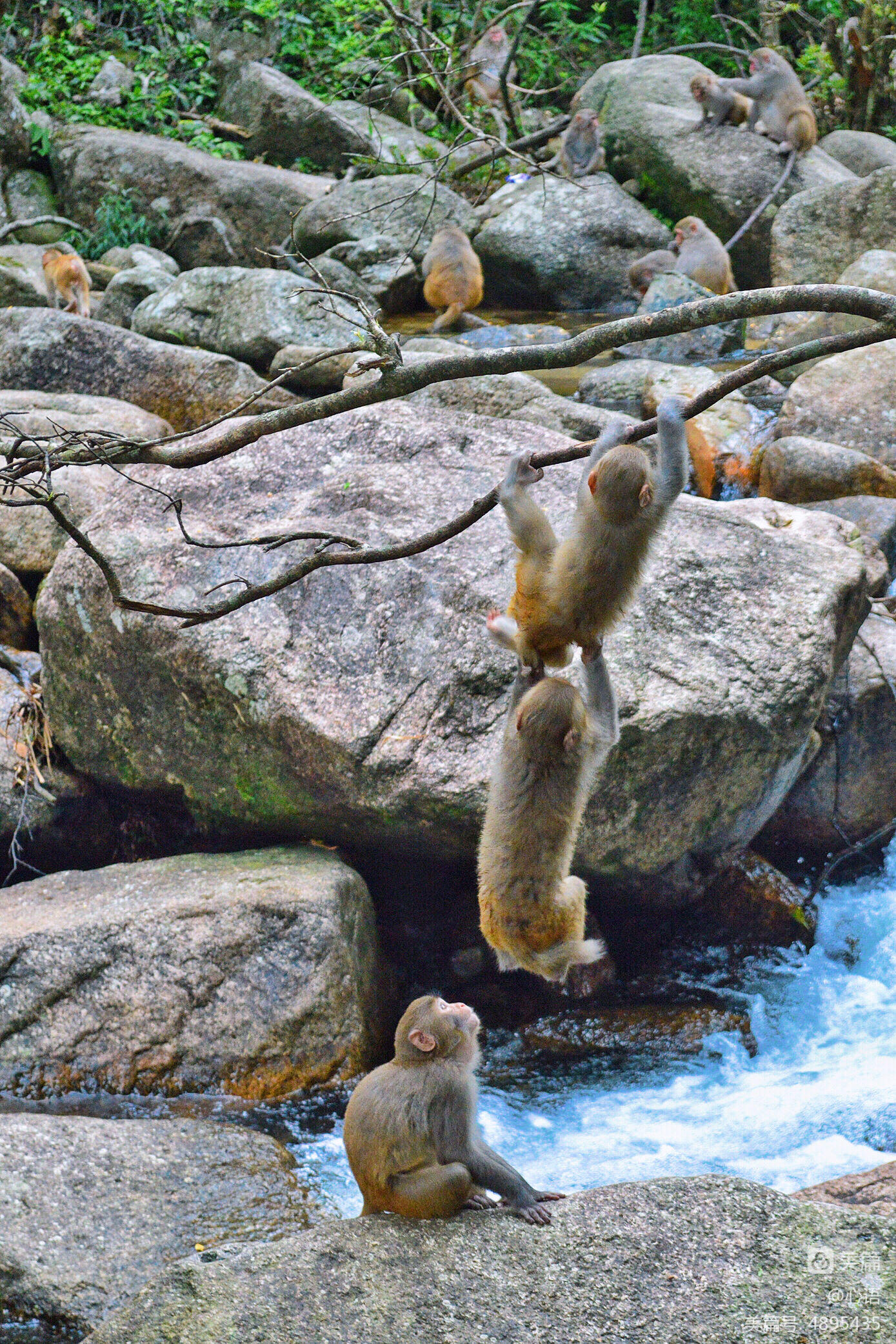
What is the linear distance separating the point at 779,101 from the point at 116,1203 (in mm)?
15429

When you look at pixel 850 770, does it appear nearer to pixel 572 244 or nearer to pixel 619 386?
pixel 619 386

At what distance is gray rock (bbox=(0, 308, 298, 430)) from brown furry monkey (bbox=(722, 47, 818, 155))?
8586 mm

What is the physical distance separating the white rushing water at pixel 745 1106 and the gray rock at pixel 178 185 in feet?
39.8

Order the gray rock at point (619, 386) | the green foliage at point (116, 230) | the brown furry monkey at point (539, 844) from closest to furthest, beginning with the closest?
1. the brown furry monkey at point (539, 844)
2. the gray rock at point (619, 386)
3. the green foliage at point (116, 230)

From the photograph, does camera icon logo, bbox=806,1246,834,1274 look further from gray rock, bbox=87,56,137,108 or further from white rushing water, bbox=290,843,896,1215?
gray rock, bbox=87,56,137,108

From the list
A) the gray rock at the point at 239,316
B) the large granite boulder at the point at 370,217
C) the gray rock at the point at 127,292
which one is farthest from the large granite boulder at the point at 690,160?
the gray rock at the point at 127,292

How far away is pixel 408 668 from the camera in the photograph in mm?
6328

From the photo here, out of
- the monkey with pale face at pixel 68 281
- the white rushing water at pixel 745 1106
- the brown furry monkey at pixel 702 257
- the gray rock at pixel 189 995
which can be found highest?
the brown furry monkey at pixel 702 257

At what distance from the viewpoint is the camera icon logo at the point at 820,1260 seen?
3.77m

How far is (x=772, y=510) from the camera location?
795cm

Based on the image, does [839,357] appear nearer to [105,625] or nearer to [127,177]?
[105,625]

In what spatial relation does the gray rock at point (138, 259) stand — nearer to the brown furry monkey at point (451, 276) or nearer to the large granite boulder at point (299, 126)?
the brown furry monkey at point (451, 276)

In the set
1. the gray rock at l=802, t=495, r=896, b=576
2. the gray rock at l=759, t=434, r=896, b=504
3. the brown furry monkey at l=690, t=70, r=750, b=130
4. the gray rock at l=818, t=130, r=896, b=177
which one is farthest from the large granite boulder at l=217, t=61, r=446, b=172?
the gray rock at l=802, t=495, r=896, b=576

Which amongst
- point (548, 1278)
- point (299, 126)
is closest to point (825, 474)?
point (548, 1278)
